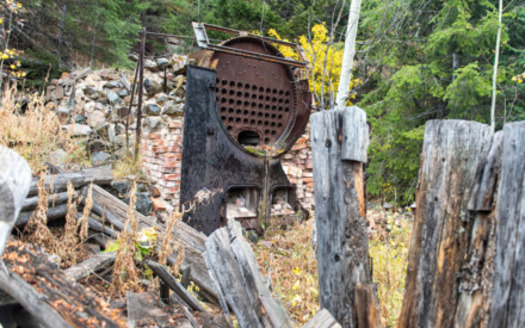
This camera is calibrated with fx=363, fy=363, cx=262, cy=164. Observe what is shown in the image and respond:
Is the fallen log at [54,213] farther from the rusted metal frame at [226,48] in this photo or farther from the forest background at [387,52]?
the rusted metal frame at [226,48]

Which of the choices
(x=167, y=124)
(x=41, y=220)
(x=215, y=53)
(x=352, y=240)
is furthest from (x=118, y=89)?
(x=352, y=240)

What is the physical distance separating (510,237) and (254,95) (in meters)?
4.60

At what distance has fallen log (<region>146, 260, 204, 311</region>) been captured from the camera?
2309 millimetres

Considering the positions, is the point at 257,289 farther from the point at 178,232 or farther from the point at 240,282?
the point at 178,232

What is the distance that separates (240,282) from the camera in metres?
2.08

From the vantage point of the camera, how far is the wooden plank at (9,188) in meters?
1.29

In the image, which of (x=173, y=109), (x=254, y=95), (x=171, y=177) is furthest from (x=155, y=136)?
(x=254, y=95)

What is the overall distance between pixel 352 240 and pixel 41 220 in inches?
97.7

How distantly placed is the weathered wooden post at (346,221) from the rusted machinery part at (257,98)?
11.3ft

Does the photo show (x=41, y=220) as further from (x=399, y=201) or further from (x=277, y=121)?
(x=399, y=201)

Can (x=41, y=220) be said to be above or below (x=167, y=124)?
below

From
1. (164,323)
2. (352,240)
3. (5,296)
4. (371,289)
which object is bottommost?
(164,323)

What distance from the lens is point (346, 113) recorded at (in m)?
1.78

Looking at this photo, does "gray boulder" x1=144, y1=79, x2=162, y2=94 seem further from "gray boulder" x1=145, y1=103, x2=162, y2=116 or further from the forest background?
the forest background
